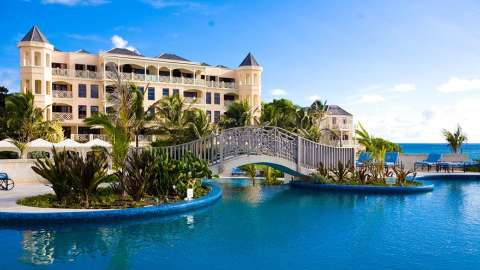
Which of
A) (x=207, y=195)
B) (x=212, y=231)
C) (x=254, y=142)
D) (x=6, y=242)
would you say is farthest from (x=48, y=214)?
(x=254, y=142)

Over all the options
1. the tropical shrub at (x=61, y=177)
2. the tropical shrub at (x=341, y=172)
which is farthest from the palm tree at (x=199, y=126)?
the tropical shrub at (x=61, y=177)

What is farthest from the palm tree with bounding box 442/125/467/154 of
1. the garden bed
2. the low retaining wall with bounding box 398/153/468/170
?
the garden bed

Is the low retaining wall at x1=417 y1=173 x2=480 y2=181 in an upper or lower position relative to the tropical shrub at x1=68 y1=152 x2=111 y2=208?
lower

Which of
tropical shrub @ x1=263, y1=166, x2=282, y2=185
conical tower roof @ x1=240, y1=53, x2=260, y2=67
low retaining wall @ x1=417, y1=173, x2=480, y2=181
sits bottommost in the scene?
low retaining wall @ x1=417, y1=173, x2=480, y2=181

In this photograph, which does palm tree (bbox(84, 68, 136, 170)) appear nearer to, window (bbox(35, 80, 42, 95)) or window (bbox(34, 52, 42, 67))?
window (bbox(35, 80, 42, 95))

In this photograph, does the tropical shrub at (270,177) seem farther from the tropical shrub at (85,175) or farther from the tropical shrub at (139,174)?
the tropical shrub at (85,175)

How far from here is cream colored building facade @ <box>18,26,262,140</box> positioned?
30781 millimetres

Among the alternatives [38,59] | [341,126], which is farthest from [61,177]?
[341,126]

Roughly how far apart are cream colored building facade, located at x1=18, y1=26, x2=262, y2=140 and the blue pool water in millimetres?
17376

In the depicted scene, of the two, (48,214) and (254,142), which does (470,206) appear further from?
(48,214)

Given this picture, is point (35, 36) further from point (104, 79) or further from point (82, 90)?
point (104, 79)

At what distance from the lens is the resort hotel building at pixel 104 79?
30781mm

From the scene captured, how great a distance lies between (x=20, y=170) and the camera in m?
15.6

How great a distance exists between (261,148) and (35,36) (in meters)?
22.2
